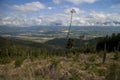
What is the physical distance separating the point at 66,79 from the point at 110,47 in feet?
185

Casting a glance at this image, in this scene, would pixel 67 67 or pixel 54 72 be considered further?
pixel 67 67

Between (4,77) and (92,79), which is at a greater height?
(4,77)

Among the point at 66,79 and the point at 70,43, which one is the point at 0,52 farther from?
the point at 66,79

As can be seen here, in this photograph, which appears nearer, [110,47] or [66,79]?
[66,79]

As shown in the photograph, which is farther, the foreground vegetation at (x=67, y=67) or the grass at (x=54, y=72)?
the foreground vegetation at (x=67, y=67)

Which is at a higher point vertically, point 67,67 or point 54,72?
point 54,72

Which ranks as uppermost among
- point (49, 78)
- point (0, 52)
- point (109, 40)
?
point (49, 78)

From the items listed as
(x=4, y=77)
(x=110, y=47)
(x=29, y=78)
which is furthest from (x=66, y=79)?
(x=110, y=47)

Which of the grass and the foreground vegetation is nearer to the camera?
the grass

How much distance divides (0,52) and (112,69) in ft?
293

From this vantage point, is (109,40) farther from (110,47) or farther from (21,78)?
(21,78)

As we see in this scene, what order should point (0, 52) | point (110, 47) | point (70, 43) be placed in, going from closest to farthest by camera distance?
point (110, 47)
point (70, 43)
point (0, 52)

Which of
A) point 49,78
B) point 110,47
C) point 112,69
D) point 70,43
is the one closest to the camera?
point 112,69

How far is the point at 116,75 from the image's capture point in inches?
246
